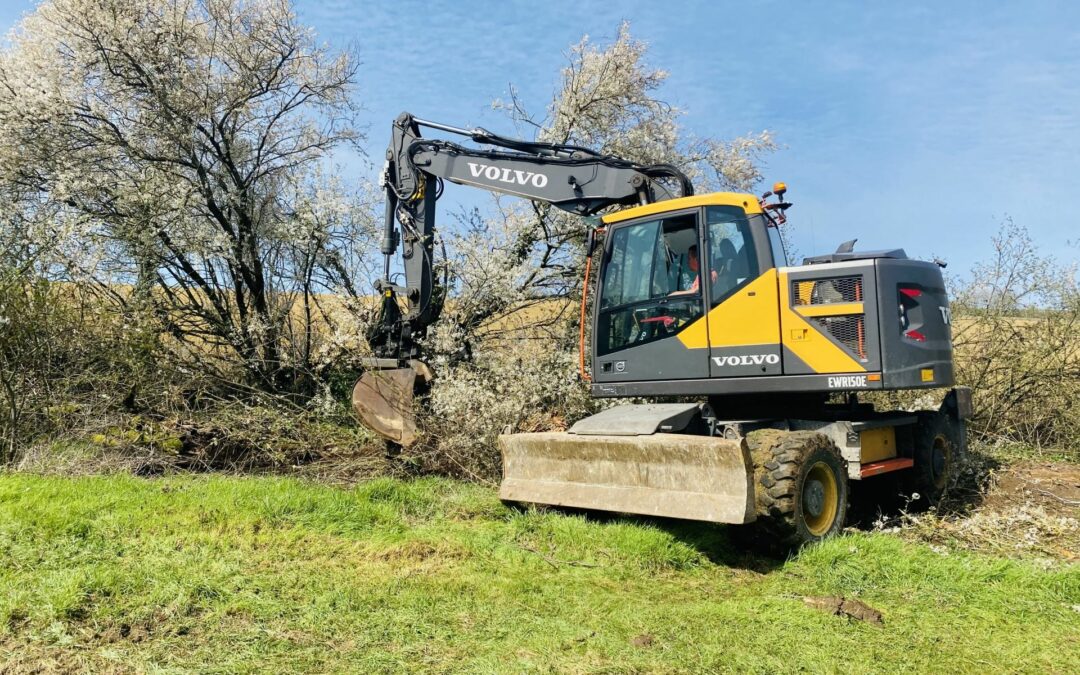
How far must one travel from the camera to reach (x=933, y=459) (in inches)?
306

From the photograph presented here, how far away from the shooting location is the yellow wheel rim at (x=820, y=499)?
6.03 m

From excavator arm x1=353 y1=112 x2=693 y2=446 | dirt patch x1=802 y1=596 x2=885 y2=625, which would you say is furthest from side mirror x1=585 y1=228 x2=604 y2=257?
dirt patch x1=802 y1=596 x2=885 y2=625

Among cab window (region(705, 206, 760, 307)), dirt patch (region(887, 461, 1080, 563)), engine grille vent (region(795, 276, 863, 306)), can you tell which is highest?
cab window (region(705, 206, 760, 307))

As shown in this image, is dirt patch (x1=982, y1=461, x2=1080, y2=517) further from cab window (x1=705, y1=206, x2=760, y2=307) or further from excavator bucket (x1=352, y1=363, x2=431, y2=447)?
excavator bucket (x1=352, y1=363, x2=431, y2=447)

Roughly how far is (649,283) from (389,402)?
306 cm

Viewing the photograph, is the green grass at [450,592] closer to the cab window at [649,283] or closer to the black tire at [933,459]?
the cab window at [649,283]

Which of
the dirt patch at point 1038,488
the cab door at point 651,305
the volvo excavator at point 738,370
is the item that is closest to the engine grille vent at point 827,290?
the volvo excavator at point 738,370

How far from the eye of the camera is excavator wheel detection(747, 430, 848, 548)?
5.69m

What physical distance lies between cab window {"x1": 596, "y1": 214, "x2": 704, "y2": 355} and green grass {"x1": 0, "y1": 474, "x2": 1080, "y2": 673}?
62.9 inches

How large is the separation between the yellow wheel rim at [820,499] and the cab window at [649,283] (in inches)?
60.3

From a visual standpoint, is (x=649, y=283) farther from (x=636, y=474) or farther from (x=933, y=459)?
(x=933, y=459)

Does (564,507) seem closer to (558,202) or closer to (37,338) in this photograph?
(558,202)

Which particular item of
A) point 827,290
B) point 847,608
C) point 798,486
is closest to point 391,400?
point 798,486

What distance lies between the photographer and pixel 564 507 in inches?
262
